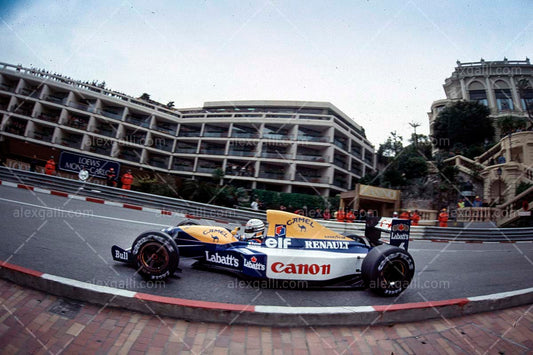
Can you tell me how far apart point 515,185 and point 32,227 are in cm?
2866

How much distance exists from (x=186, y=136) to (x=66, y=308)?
37.1m

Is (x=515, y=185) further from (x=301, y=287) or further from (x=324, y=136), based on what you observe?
(x=301, y=287)

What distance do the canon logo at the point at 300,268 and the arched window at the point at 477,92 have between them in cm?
5732

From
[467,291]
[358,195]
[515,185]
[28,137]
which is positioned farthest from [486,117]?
[28,137]

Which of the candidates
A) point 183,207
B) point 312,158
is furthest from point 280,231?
point 312,158

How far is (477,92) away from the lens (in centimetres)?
4750

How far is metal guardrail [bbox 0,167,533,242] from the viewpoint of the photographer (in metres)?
13.5

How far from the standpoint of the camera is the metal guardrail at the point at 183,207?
533 inches

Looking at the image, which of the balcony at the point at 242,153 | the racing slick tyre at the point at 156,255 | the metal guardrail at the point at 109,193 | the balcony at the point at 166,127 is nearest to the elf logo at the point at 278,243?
the racing slick tyre at the point at 156,255

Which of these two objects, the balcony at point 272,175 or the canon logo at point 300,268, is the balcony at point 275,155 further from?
the canon logo at point 300,268

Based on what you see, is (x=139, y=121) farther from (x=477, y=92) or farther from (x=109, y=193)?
(x=477, y=92)

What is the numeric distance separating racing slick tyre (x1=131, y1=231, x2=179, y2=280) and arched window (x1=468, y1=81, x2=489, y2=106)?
5876 cm

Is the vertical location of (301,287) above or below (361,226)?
below

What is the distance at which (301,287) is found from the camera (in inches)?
162
